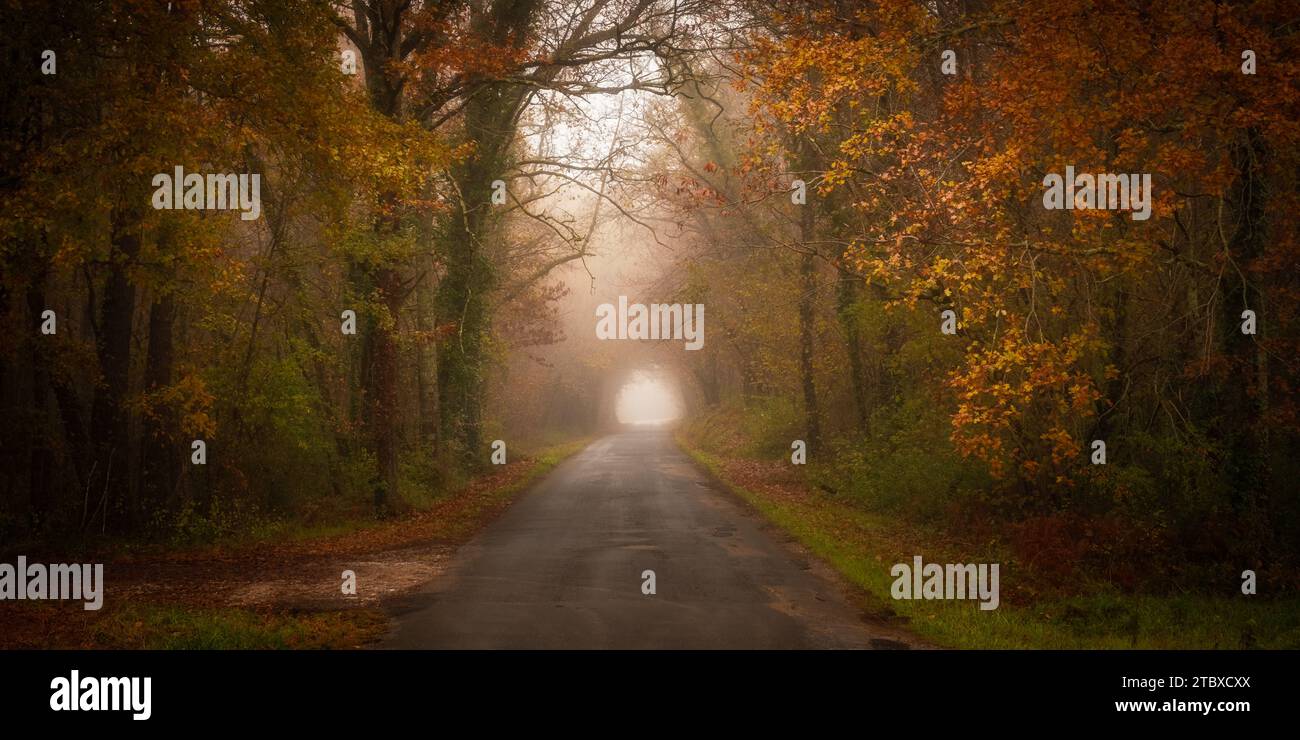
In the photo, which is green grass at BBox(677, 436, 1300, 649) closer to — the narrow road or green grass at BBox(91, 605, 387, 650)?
the narrow road

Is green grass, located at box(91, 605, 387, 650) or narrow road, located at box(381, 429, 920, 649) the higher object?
green grass, located at box(91, 605, 387, 650)

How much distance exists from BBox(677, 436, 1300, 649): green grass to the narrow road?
0.59 metres

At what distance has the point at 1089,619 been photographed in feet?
30.4

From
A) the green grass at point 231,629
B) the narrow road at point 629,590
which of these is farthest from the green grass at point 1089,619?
→ the green grass at point 231,629

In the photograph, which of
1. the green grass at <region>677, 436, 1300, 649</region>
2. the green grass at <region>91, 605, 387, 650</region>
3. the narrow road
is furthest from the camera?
the green grass at <region>677, 436, 1300, 649</region>

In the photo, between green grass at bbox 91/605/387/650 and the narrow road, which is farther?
the narrow road

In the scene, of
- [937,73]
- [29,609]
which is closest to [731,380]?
[937,73]

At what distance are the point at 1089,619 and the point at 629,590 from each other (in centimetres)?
538

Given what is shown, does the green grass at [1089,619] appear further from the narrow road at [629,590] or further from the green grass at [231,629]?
the green grass at [231,629]

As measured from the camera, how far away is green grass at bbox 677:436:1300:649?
26.5ft

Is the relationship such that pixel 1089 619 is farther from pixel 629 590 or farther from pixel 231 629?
pixel 231 629

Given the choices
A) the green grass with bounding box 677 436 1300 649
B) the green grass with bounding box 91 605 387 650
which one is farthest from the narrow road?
the green grass with bounding box 677 436 1300 649

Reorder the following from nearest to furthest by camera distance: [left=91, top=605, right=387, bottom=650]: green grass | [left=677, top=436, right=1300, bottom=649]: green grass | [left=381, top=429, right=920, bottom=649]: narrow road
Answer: [left=91, top=605, right=387, bottom=650]: green grass
[left=381, top=429, right=920, bottom=649]: narrow road
[left=677, top=436, right=1300, bottom=649]: green grass
